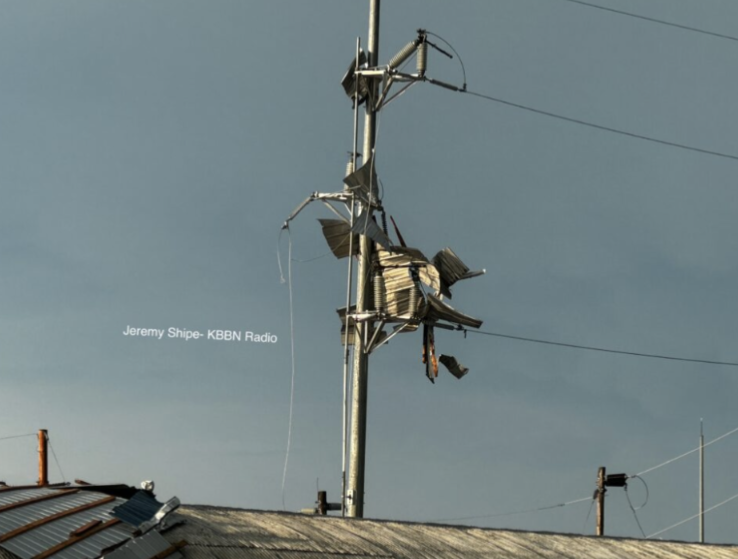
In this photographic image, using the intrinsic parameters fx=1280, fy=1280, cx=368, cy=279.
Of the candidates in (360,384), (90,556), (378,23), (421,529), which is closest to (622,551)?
(421,529)

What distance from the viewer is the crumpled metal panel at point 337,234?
130ft

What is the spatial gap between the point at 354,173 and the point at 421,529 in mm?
11686

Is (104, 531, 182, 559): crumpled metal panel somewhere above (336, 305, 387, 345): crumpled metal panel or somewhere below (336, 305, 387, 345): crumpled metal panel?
below

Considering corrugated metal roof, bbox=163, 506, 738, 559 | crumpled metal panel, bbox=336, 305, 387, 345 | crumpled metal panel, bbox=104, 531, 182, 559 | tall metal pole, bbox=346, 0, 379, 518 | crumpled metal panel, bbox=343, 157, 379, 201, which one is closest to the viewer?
crumpled metal panel, bbox=104, 531, 182, 559

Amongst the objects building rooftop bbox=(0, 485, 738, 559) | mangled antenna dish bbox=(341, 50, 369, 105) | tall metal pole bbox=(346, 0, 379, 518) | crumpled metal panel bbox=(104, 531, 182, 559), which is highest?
mangled antenna dish bbox=(341, 50, 369, 105)

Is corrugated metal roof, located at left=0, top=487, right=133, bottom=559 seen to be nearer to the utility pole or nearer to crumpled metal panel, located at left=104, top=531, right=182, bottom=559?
crumpled metal panel, located at left=104, top=531, right=182, bottom=559

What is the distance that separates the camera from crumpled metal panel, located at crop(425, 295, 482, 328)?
3966 cm

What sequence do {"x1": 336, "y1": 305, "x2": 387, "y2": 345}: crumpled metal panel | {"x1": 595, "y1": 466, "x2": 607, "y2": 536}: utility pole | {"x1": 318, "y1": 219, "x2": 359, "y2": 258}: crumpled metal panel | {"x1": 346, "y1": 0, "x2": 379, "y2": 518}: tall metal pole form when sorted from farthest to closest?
{"x1": 595, "y1": 466, "x2": 607, "y2": 536}: utility pole < {"x1": 318, "y1": 219, "x2": 359, "y2": 258}: crumpled metal panel < {"x1": 336, "y1": 305, "x2": 387, "y2": 345}: crumpled metal panel < {"x1": 346, "y1": 0, "x2": 379, "y2": 518}: tall metal pole

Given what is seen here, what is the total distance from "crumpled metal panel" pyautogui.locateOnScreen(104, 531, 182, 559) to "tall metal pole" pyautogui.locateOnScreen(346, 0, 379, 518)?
12.2 meters

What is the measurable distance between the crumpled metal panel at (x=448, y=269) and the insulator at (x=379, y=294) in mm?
2034

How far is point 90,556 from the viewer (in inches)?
928

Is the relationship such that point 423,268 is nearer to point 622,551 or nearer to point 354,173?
point 354,173

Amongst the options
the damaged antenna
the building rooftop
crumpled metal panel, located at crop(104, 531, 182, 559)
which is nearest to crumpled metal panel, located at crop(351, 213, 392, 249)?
the damaged antenna

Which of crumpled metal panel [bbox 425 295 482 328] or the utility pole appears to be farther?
the utility pole
